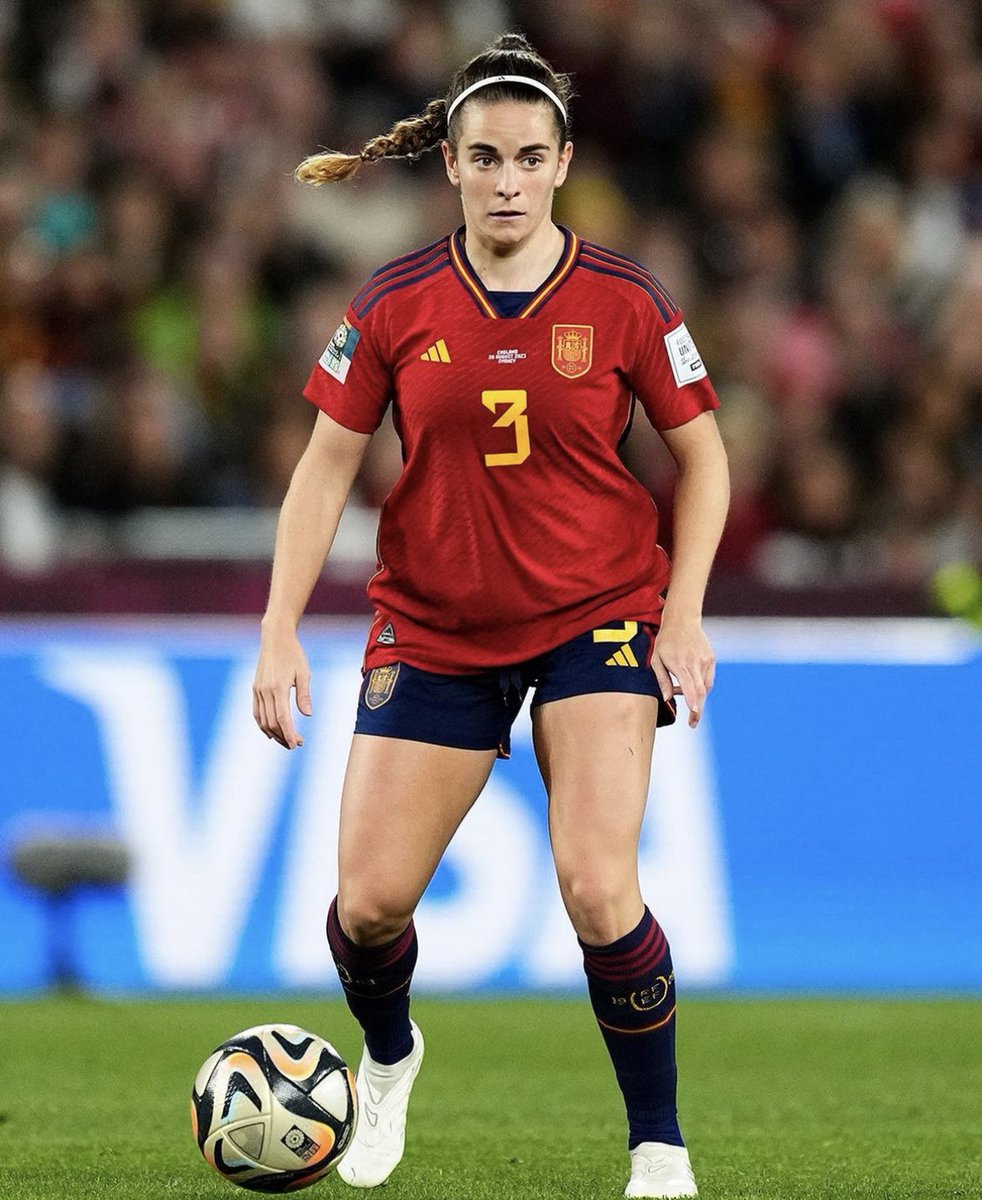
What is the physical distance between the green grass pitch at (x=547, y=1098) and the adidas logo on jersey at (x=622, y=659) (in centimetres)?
112

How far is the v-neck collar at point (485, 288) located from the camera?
4844mm

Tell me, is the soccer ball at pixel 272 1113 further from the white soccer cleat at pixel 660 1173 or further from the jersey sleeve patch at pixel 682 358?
the jersey sleeve patch at pixel 682 358

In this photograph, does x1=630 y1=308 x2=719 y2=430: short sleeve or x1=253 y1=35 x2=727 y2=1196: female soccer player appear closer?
x1=253 y1=35 x2=727 y2=1196: female soccer player

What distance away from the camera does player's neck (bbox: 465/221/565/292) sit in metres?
4.88

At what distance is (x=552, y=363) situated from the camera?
189 inches

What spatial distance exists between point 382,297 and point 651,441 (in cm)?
567

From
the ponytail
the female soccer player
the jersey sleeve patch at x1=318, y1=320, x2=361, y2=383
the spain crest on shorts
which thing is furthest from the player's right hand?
the ponytail

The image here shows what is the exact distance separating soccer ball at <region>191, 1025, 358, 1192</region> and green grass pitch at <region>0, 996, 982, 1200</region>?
246 millimetres

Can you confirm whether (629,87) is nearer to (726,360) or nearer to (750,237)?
(750,237)

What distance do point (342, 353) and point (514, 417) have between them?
1.43 feet

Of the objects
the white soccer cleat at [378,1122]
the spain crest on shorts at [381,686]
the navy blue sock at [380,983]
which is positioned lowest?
the white soccer cleat at [378,1122]

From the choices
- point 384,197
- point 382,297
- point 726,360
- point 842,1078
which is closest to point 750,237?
point 726,360

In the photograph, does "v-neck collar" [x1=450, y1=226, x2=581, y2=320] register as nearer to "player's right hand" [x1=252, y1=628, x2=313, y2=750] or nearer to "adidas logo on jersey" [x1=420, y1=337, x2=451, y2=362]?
"adidas logo on jersey" [x1=420, y1=337, x2=451, y2=362]

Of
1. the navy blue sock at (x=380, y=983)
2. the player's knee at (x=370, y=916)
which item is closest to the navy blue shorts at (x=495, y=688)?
the player's knee at (x=370, y=916)
